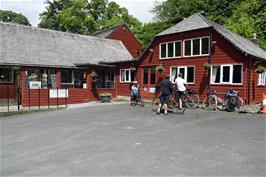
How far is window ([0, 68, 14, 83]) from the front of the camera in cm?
2097

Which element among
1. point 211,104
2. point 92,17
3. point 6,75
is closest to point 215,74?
point 211,104

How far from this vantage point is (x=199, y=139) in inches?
335

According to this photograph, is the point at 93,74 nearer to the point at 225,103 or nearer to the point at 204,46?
the point at 204,46

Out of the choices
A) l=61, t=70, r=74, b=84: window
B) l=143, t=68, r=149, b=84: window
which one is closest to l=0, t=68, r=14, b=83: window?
Answer: l=61, t=70, r=74, b=84: window

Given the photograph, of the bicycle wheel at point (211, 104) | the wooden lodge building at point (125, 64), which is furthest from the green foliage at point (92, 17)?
the bicycle wheel at point (211, 104)

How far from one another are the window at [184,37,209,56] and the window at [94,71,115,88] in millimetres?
8007

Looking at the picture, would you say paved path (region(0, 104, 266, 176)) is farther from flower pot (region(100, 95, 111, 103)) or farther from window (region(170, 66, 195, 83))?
flower pot (region(100, 95, 111, 103))

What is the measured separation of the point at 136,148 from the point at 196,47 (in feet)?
46.2

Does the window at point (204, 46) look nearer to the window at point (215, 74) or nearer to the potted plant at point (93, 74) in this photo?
the window at point (215, 74)

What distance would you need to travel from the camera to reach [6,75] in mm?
21219

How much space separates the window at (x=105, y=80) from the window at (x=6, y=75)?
6.65 metres

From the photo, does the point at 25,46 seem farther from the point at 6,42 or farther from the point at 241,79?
the point at 241,79

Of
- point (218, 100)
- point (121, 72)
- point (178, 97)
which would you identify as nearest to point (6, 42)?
point (121, 72)

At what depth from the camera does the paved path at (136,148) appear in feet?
19.1
